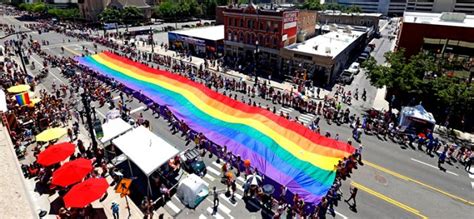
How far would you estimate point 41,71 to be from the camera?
132 ft

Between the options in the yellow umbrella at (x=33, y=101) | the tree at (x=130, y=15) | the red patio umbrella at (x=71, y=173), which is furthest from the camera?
the tree at (x=130, y=15)

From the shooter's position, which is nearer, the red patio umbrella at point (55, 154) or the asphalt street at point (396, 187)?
the asphalt street at point (396, 187)

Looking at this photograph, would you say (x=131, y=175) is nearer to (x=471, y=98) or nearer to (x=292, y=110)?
(x=292, y=110)

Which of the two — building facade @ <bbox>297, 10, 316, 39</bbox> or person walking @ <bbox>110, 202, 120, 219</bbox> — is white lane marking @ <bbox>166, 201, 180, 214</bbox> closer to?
person walking @ <bbox>110, 202, 120, 219</bbox>

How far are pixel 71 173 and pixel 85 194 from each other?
8.18 ft

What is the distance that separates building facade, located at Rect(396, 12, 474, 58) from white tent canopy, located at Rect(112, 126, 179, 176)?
30662 millimetres

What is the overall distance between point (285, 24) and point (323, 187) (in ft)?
103

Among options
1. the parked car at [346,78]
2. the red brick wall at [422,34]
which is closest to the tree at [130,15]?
the parked car at [346,78]

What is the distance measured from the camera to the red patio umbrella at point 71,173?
15.8 metres

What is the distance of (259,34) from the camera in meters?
45.0

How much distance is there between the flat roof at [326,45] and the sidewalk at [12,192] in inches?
1418

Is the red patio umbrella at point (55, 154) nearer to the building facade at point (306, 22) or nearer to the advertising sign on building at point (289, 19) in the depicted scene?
the advertising sign on building at point (289, 19)

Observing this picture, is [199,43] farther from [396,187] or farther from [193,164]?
[396,187]

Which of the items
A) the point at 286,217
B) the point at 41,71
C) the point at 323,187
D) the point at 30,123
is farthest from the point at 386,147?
the point at 41,71
